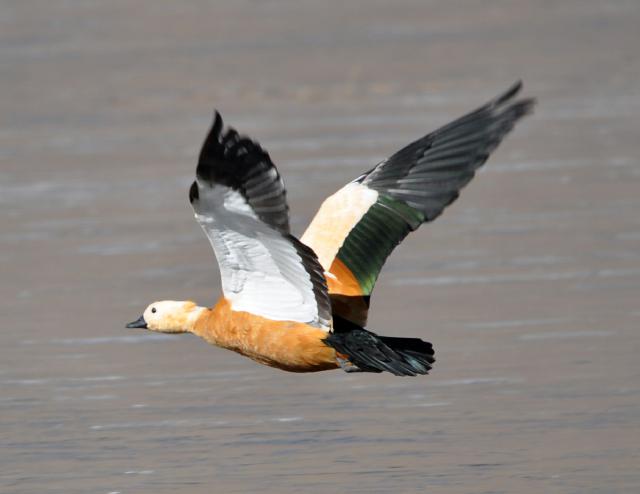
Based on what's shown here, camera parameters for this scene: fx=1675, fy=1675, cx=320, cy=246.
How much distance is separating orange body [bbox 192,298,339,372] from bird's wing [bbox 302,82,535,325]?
0.43 m

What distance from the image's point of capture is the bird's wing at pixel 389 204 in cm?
763

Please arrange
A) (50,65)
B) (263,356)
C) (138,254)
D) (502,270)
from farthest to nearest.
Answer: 1. (50,65)
2. (138,254)
3. (502,270)
4. (263,356)

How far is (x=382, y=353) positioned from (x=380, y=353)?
12 millimetres

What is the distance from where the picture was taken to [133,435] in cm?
802

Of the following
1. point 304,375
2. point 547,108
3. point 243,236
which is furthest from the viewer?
point 547,108

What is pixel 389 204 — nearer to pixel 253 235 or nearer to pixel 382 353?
pixel 382 353

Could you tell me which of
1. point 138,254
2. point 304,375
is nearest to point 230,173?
point 304,375

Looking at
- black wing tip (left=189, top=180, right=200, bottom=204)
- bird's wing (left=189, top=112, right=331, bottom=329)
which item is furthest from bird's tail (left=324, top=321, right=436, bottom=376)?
black wing tip (left=189, top=180, right=200, bottom=204)

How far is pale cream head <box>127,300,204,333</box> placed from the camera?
304 inches

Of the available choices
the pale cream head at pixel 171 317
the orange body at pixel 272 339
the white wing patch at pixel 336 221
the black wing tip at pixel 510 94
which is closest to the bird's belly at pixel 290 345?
the orange body at pixel 272 339

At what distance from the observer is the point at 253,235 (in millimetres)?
6641

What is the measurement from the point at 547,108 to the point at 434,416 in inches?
408

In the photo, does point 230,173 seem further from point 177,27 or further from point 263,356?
point 177,27

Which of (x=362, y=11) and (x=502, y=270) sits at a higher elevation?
(x=362, y=11)
